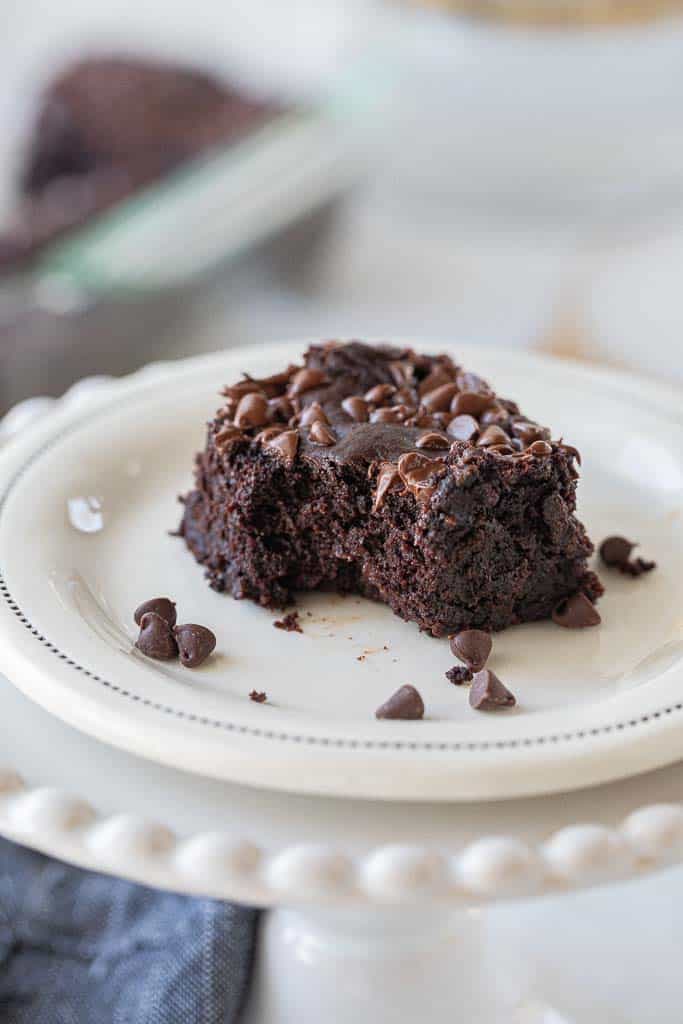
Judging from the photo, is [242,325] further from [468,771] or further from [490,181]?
[468,771]

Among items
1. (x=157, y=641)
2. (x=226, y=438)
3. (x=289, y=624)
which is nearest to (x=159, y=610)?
(x=157, y=641)

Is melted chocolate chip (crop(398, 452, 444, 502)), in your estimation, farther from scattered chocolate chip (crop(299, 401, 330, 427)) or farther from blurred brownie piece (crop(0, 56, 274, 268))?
blurred brownie piece (crop(0, 56, 274, 268))

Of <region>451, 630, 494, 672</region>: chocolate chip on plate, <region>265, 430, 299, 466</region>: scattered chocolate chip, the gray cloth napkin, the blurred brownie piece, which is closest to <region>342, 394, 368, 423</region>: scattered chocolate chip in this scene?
<region>265, 430, 299, 466</region>: scattered chocolate chip

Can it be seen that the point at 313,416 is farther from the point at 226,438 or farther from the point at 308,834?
the point at 308,834

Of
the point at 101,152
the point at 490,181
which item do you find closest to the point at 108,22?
the point at 101,152

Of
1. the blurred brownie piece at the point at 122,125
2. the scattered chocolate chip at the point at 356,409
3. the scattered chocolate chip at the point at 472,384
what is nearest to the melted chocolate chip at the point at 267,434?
the scattered chocolate chip at the point at 356,409

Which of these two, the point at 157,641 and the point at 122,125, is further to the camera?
the point at 122,125

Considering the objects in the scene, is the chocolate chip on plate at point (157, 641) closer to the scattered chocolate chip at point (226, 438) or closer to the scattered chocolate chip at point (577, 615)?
→ the scattered chocolate chip at point (226, 438)
